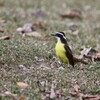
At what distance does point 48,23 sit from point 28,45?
13.6ft

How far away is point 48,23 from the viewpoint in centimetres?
1532

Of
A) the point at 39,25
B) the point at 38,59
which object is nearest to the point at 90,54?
the point at 38,59

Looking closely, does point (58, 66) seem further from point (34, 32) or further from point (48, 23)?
point (48, 23)

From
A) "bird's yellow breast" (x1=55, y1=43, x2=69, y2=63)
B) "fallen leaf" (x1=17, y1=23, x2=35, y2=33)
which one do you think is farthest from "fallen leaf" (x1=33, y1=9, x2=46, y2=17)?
"bird's yellow breast" (x1=55, y1=43, x2=69, y2=63)

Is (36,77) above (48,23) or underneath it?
Answer: above

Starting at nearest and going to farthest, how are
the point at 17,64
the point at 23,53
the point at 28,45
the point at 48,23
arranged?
the point at 17,64 → the point at 23,53 → the point at 28,45 → the point at 48,23

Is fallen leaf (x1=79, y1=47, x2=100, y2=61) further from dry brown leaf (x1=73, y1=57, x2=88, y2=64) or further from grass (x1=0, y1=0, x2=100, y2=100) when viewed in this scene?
dry brown leaf (x1=73, y1=57, x2=88, y2=64)

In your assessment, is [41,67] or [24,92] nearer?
[24,92]

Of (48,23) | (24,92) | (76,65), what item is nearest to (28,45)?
(76,65)

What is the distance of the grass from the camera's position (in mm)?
8797

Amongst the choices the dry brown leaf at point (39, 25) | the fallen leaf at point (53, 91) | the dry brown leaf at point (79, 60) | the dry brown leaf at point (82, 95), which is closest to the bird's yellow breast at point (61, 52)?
the dry brown leaf at point (79, 60)

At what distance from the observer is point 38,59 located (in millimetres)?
10414

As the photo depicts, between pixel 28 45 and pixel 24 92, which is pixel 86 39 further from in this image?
pixel 24 92

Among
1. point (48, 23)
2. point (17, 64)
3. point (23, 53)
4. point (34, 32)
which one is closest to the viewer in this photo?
point (17, 64)
